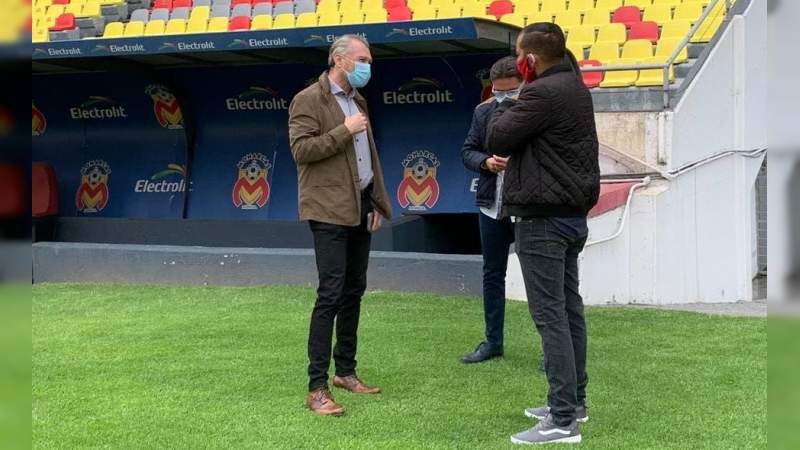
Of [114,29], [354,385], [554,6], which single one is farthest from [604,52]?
[114,29]

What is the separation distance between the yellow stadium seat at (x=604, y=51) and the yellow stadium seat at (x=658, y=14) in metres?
0.95

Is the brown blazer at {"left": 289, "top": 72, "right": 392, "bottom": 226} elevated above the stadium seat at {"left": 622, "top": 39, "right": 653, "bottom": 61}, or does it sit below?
below

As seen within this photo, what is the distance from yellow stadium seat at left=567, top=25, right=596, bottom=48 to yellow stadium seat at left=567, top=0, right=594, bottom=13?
0.69m

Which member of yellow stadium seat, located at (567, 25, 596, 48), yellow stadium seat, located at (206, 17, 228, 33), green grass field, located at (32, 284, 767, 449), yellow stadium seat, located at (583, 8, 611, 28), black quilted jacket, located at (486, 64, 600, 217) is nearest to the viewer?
black quilted jacket, located at (486, 64, 600, 217)

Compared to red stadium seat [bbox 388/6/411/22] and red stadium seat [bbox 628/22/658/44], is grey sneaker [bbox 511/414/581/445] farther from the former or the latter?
red stadium seat [bbox 388/6/411/22]

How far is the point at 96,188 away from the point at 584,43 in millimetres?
6810

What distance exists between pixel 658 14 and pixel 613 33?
0.75 meters

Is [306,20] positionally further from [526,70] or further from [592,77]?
[526,70]

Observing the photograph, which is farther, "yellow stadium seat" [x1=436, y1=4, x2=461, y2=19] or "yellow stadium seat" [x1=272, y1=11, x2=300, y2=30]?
"yellow stadium seat" [x1=272, y1=11, x2=300, y2=30]

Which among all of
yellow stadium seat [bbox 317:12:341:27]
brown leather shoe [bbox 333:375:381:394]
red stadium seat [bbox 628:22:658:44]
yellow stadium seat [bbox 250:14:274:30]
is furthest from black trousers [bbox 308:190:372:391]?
yellow stadium seat [bbox 250:14:274:30]

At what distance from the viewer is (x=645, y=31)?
10.3m

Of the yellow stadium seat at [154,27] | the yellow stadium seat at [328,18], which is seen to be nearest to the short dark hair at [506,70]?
the yellow stadium seat at [328,18]

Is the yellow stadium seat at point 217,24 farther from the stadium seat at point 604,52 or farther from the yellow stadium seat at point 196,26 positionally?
the stadium seat at point 604,52

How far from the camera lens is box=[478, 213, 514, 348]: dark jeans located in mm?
5801
